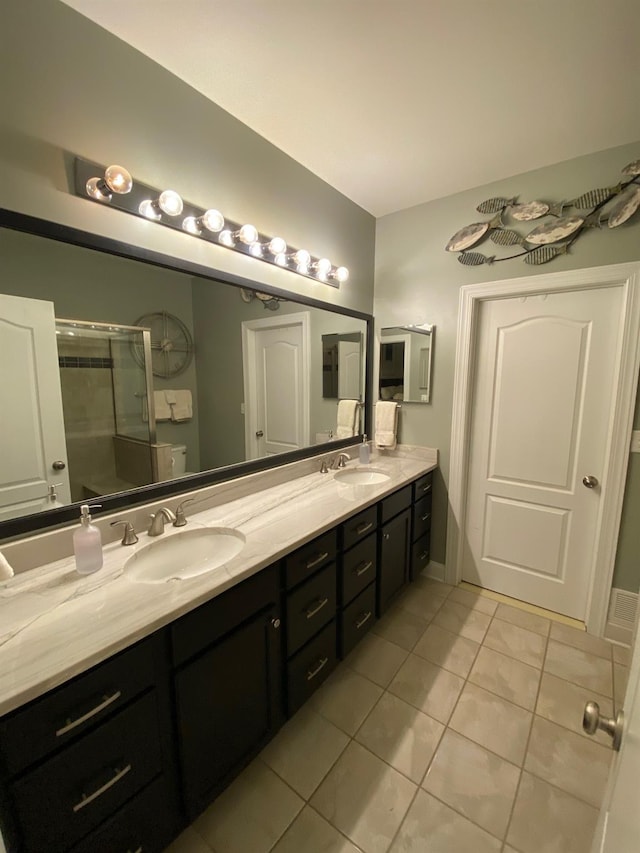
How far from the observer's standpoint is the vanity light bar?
114cm

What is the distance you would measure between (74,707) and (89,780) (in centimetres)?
21

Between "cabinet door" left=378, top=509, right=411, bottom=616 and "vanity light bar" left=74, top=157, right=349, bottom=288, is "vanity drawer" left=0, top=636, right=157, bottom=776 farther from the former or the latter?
"vanity light bar" left=74, top=157, right=349, bottom=288

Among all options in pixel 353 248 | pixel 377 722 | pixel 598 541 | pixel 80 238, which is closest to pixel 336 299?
pixel 353 248

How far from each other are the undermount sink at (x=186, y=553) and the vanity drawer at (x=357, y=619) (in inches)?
26.4

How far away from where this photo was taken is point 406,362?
8.15 ft

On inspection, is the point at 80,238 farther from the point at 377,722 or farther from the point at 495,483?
the point at 495,483

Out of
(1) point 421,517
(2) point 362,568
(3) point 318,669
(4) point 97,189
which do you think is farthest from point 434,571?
(4) point 97,189

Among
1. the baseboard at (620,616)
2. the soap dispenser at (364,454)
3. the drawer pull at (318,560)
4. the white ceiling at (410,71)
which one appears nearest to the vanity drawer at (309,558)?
the drawer pull at (318,560)

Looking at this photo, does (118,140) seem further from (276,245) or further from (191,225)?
(276,245)

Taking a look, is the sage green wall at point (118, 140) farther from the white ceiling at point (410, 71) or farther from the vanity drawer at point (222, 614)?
the vanity drawer at point (222, 614)

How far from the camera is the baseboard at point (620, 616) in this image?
1.91 metres

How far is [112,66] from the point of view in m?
1.18

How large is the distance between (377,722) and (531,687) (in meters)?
0.78

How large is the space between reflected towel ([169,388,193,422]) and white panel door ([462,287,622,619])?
5.80 ft
